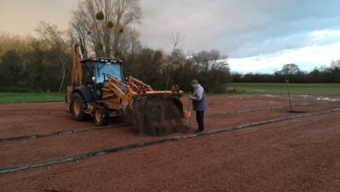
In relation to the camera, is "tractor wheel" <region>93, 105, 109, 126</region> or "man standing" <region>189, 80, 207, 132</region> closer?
"man standing" <region>189, 80, 207, 132</region>

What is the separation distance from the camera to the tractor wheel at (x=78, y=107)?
10855 mm

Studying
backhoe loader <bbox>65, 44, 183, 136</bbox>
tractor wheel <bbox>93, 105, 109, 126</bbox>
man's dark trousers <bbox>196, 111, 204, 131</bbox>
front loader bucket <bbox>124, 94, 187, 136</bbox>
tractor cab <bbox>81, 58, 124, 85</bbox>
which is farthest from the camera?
tractor cab <bbox>81, 58, 124, 85</bbox>

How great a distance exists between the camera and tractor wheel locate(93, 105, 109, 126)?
9.77 meters

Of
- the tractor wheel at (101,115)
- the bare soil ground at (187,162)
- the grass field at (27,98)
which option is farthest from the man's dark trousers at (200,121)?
the grass field at (27,98)

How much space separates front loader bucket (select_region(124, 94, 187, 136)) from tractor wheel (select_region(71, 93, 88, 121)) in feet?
9.19

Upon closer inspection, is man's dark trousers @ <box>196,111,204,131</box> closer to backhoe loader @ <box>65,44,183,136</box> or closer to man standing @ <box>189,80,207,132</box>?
man standing @ <box>189,80,207,132</box>

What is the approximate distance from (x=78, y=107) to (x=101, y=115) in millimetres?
2150

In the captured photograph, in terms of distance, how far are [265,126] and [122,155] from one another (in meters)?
5.66

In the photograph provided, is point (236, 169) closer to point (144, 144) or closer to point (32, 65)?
point (144, 144)

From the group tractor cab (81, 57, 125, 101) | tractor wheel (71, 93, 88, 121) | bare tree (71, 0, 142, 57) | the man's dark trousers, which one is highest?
bare tree (71, 0, 142, 57)

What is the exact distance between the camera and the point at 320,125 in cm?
1000

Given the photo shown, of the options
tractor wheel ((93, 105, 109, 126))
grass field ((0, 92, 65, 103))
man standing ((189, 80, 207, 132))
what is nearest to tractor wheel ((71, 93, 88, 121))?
tractor wheel ((93, 105, 109, 126))

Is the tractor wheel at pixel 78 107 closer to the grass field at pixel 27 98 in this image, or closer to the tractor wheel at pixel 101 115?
the tractor wheel at pixel 101 115

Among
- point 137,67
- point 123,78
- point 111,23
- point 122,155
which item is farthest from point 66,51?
point 122,155
